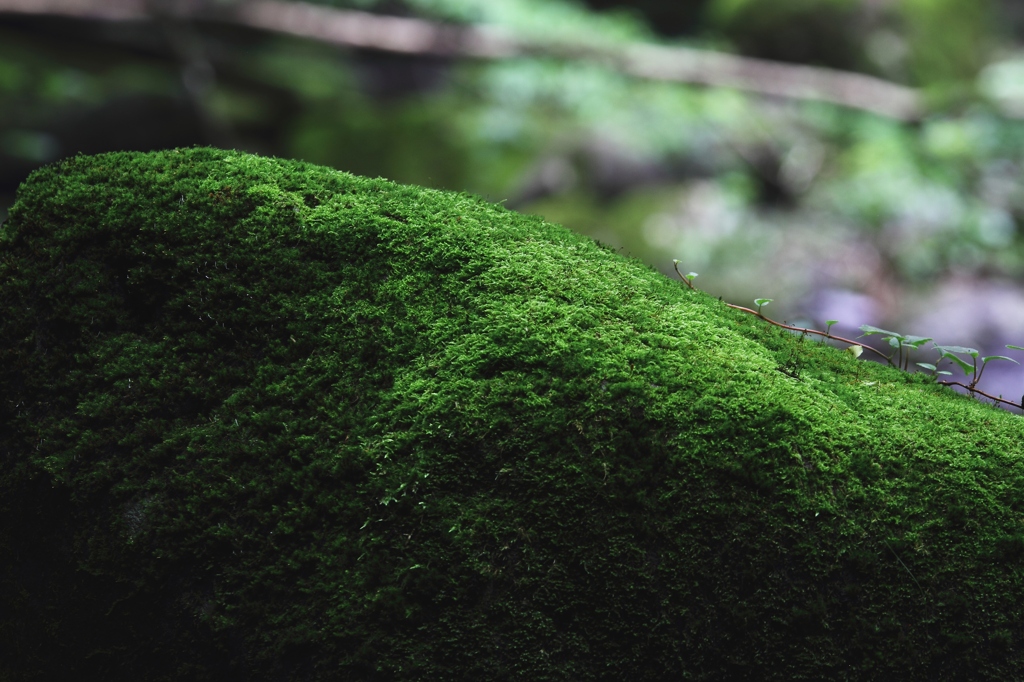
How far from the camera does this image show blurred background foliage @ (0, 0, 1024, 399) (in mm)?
6922

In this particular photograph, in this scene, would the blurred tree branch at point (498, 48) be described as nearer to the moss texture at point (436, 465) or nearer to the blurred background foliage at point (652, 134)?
the blurred background foliage at point (652, 134)

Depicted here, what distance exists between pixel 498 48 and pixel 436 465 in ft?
25.4

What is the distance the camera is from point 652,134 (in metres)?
7.87

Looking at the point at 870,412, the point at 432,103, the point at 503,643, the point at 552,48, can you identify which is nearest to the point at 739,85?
the point at 552,48

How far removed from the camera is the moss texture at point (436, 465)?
1.62 metres

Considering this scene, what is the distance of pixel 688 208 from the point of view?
7.30 m

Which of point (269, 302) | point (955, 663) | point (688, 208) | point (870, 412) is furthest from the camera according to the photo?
point (688, 208)

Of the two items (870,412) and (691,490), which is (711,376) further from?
(870,412)

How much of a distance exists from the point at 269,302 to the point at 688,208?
19.7 ft

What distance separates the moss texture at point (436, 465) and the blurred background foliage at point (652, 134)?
16.0 feet

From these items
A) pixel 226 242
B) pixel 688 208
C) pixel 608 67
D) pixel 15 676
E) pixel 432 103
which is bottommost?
pixel 15 676

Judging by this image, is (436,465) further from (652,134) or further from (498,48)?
(498,48)

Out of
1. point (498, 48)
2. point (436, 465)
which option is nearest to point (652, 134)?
point (498, 48)

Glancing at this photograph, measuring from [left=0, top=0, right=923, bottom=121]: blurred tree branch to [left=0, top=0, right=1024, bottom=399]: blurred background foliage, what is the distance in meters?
0.13
